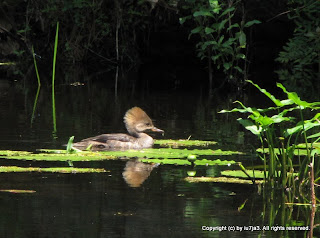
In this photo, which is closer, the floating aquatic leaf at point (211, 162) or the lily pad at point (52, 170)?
the lily pad at point (52, 170)

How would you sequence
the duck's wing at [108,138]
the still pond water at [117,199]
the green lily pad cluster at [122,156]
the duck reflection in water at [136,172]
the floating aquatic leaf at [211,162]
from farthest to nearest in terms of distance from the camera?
the duck's wing at [108,138] < the floating aquatic leaf at [211,162] < the green lily pad cluster at [122,156] < the duck reflection in water at [136,172] < the still pond water at [117,199]

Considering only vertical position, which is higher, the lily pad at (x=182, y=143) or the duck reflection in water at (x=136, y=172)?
the lily pad at (x=182, y=143)

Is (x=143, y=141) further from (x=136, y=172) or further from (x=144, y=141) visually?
(x=136, y=172)

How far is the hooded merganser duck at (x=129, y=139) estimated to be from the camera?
957 cm

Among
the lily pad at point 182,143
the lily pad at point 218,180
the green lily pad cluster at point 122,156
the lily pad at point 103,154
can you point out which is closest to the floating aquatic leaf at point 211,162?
the green lily pad cluster at point 122,156

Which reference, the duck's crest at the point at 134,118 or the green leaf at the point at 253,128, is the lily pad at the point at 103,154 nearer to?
the duck's crest at the point at 134,118

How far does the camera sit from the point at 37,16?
2584 centimetres

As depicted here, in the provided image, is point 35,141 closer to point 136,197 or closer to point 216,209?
point 136,197

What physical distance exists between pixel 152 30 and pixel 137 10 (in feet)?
5.58

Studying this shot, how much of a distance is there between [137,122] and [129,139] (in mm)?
572

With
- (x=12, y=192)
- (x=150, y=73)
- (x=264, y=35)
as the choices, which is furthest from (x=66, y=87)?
(x=12, y=192)

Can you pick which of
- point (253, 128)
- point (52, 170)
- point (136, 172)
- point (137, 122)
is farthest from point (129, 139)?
point (253, 128)

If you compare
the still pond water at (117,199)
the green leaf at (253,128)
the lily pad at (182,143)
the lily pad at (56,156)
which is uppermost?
the green leaf at (253,128)

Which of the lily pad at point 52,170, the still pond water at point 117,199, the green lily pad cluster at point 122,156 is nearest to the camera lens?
the still pond water at point 117,199
